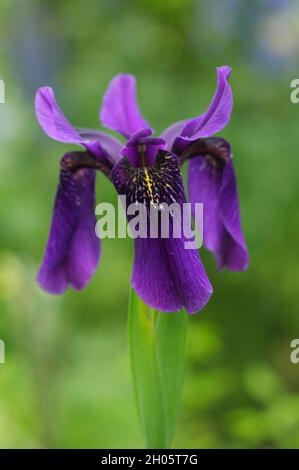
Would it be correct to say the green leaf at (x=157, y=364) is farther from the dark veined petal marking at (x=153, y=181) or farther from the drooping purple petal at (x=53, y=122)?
the drooping purple petal at (x=53, y=122)

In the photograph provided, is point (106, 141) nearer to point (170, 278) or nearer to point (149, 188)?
point (149, 188)

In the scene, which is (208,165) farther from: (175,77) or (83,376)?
(175,77)

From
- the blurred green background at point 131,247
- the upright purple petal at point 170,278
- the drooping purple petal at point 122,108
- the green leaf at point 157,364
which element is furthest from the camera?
the blurred green background at point 131,247

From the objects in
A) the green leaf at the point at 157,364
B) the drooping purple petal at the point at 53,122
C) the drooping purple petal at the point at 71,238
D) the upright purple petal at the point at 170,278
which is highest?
the drooping purple petal at the point at 53,122

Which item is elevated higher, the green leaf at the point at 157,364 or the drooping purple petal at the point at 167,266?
the drooping purple petal at the point at 167,266
